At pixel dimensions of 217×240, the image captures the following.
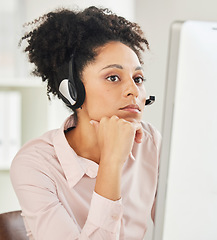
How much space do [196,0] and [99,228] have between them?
5.37ft

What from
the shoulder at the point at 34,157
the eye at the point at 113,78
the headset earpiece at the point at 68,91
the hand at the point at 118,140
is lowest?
the shoulder at the point at 34,157

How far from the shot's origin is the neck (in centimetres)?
127

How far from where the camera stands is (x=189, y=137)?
21.5 inches

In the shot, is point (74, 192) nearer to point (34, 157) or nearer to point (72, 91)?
point (34, 157)

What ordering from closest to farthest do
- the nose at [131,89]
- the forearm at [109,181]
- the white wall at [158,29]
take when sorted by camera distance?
1. the forearm at [109,181]
2. the nose at [131,89]
3. the white wall at [158,29]

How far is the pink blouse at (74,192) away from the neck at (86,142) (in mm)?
55

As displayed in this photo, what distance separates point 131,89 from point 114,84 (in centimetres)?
6

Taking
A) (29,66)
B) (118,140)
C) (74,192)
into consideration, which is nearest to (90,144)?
(74,192)

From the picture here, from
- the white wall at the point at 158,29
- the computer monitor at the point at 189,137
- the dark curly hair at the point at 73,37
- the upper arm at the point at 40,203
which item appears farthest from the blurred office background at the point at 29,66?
the computer monitor at the point at 189,137

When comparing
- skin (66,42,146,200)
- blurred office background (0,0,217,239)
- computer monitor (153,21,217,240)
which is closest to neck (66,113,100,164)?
skin (66,42,146,200)

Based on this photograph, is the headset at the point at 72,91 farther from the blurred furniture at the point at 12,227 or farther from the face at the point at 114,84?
the blurred furniture at the point at 12,227

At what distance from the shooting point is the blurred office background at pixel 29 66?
7.62 ft

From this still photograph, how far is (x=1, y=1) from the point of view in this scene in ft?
7.77

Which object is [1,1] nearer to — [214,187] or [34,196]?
[34,196]
